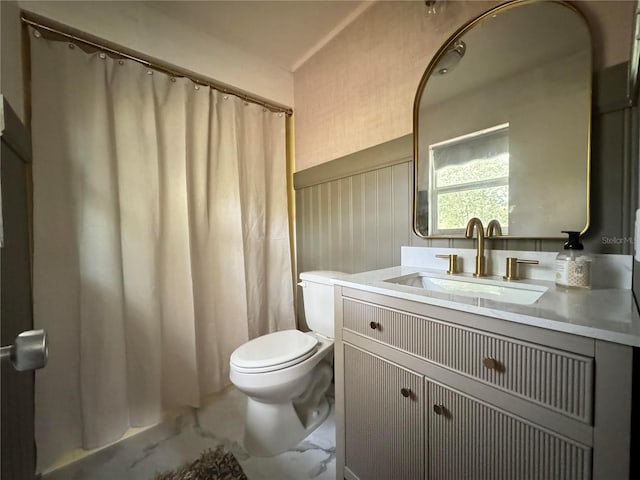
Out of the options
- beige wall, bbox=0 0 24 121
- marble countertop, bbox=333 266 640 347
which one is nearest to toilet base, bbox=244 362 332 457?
marble countertop, bbox=333 266 640 347

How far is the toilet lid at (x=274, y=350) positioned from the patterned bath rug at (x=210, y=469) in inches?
17.2

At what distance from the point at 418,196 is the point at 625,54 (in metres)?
0.74

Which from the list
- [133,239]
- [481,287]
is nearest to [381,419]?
[481,287]

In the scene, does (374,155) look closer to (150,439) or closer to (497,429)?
(497,429)

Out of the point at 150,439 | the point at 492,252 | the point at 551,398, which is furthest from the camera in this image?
the point at 150,439

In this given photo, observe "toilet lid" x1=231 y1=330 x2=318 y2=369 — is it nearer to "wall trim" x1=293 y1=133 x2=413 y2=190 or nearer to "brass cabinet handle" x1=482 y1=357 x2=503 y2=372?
"brass cabinet handle" x1=482 y1=357 x2=503 y2=372

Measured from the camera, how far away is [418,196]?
122cm

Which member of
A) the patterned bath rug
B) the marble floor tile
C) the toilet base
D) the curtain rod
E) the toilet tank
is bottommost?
the marble floor tile

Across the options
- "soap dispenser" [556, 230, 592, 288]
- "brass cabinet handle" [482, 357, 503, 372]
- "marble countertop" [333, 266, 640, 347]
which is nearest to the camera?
"marble countertop" [333, 266, 640, 347]

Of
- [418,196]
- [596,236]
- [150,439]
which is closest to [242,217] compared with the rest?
[418,196]

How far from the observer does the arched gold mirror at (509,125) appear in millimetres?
837

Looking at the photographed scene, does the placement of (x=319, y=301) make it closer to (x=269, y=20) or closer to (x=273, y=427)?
(x=273, y=427)

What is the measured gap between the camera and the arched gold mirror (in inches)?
32.9

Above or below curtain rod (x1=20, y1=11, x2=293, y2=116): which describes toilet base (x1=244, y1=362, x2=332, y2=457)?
below
